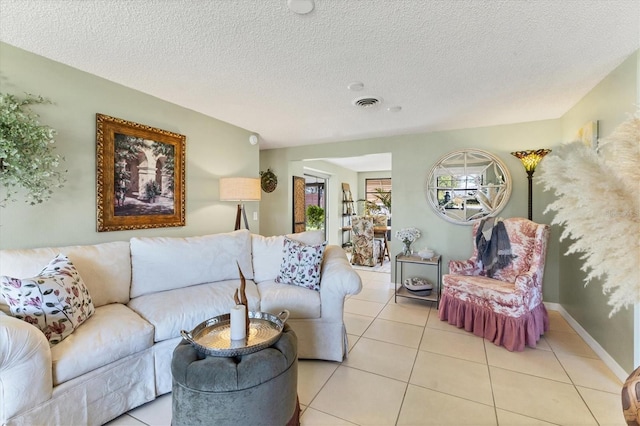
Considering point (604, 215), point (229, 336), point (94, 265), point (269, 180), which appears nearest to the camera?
point (604, 215)

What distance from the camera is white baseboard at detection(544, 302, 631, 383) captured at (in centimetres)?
197

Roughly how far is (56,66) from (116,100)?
0.41 m

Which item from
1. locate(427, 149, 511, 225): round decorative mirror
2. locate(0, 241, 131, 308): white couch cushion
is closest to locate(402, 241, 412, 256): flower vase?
locate(427, 149, 511, 225): round decorative mirror

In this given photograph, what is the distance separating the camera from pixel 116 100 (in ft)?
7.91

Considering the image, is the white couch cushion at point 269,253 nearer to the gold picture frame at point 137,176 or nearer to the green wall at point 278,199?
the gold picture frame at point 137,176

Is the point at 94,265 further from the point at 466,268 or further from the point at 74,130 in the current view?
the point at 466,268

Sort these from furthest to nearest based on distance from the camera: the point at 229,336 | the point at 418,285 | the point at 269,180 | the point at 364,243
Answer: the point at 364,243 < the point at 269,180 < the point at 418,285 < the point at 229,336

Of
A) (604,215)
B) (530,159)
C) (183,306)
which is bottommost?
(183,306)

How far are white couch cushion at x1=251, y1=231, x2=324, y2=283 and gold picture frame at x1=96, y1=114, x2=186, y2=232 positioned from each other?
0.90m

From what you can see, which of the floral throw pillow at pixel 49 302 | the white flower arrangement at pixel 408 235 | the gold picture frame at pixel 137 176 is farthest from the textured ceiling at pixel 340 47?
the white flower arrangement at pixel 408 235

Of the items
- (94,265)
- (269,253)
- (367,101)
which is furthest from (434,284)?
(94,265)

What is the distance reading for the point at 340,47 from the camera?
5.95ft

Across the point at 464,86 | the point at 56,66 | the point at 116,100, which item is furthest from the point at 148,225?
the point at 464,86

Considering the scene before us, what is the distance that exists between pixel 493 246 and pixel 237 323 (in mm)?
2786
